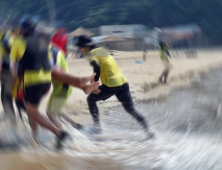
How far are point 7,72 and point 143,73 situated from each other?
2825 millimetres

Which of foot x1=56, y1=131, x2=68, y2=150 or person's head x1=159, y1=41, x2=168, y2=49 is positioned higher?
person's head x1=159, y1=41, x2=168, y2=49

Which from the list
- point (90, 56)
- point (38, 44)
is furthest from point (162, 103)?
point (38, 44)

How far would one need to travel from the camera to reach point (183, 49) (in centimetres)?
429

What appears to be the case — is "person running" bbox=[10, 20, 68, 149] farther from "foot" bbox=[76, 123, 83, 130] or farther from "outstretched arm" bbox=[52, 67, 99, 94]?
"foot" bbox=[76, 123, 83, 130]

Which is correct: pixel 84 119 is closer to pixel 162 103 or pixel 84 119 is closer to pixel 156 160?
pixel 162 103

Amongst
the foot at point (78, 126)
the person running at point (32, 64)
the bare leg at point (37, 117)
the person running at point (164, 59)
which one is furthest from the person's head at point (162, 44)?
the bare leg at point (37, 117)

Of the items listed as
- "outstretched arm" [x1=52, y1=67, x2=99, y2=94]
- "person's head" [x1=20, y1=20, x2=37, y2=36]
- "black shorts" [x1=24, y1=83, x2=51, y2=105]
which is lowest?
"black shorts" [x1=24, y1=83, x2=51, y2=105]

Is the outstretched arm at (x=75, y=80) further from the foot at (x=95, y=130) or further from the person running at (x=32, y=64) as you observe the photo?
the foot at (x=95, y=130)

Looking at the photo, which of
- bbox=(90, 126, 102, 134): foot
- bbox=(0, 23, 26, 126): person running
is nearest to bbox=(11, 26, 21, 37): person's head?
bbox=(0, 23, 26, 126): person running

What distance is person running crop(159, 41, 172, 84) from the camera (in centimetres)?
435

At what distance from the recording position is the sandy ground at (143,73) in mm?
4692

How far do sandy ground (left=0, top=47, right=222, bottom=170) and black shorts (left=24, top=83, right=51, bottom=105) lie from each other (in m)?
1.01

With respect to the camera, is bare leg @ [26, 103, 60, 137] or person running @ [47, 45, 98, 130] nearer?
bare leg @ [26, 103, 60, 137]

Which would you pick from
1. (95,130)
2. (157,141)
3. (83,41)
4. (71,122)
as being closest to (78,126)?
(71,122)
